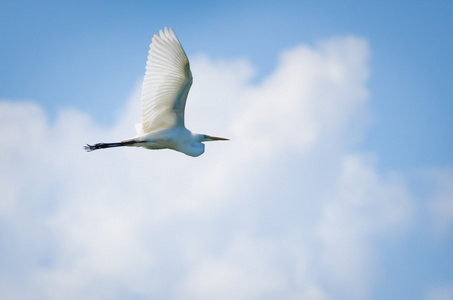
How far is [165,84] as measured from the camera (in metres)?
11.4

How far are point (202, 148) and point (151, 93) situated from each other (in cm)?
191

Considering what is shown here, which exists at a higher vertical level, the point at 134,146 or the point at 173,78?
the point at 173,78

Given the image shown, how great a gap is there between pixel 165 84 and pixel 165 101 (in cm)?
44

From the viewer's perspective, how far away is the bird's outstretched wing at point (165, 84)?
35.8 ft

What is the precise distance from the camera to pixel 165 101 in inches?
461

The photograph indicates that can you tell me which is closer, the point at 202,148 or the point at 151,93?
the point at 151,93

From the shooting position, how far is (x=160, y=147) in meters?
12.5

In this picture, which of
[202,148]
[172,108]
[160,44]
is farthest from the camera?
[202,148]

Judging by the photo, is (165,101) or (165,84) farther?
(165,101)

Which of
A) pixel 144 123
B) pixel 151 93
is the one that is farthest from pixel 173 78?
pixel 144 123

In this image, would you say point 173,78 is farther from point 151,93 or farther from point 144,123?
point 144,123

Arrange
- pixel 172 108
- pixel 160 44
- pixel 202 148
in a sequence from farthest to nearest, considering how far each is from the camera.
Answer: pixel 202 148, pixel 172 108, pixel 160 44

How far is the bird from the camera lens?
11.0m

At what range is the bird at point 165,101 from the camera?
10977mm
